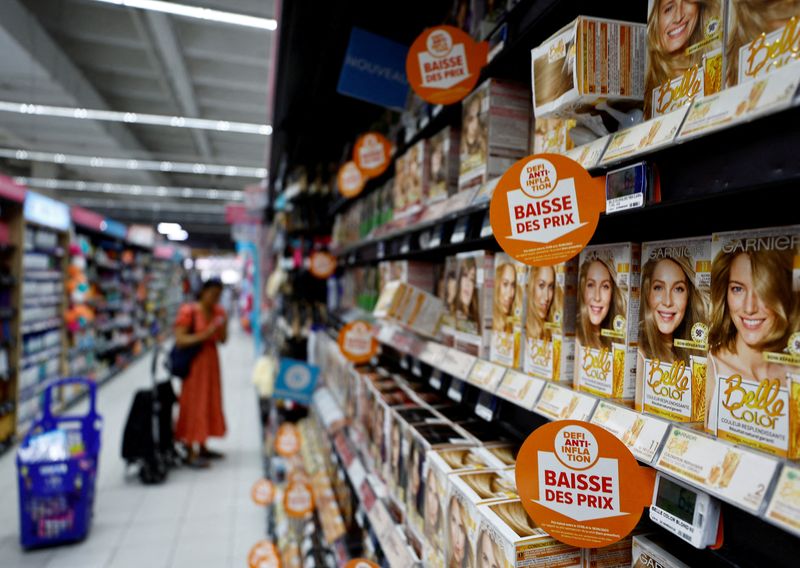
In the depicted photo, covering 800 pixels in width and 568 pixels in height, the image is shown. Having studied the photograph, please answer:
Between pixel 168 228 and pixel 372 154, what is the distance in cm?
2237

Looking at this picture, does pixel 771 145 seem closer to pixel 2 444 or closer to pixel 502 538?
pixel 502 538

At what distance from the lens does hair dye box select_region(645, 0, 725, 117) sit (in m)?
0.78

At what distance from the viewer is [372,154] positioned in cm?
222

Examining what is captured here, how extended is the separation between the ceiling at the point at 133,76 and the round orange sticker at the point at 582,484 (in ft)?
16.2

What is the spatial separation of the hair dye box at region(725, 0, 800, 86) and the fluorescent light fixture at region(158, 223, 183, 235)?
2302 cm

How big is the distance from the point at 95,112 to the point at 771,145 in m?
9.69

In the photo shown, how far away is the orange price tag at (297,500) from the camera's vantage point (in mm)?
2611

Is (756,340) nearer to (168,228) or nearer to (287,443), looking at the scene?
(287,443)

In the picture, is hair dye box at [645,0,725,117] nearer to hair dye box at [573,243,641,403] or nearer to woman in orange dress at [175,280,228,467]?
hair dye box at [573,243,641,403]

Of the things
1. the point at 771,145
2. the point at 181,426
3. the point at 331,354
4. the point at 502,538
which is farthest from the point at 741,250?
the point at 181,426

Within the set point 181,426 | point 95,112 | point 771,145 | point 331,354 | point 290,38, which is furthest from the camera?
point 95,112

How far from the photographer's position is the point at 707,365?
77 cm

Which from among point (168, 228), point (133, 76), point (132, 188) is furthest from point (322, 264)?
point (168, 228)

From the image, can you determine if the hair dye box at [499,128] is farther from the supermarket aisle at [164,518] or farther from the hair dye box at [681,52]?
the supermarket aisle at [164,518]
